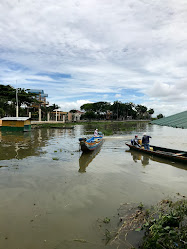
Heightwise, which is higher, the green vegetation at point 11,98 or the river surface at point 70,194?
the green vegetation at point 11,98

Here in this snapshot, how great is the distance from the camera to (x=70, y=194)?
25.3 feet

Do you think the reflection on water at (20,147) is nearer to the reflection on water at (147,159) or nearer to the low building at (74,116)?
the reflection on water at (147,159)

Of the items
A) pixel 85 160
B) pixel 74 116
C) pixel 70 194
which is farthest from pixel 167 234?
pixel 74 116

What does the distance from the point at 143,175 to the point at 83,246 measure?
6410 millimetres

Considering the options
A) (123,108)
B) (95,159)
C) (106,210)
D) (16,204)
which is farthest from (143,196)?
(123,108)

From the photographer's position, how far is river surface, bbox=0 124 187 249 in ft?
17.0

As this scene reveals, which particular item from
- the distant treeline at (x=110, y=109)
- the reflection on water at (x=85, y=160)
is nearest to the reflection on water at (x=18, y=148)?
the reflection on water at (x=85, y=160)

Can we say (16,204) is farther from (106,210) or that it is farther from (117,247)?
(117,247)

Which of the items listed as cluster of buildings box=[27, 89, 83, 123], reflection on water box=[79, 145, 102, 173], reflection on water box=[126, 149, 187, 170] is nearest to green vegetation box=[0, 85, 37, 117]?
cluster of buildings box=[27, 89, 83, 123]

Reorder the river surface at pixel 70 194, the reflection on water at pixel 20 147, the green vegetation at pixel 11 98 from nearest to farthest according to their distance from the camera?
the river surface at pixel 70 194 < the reflection on water at pixel 20 147 < the green vegetation at pixel 11 98

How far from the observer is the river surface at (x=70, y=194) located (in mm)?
5184

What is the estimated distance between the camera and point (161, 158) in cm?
1441

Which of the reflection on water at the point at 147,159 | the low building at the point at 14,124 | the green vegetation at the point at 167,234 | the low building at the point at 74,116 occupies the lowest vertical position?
the reflection on water at the point at 147,159

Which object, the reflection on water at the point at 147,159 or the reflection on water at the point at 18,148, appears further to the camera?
the reflection on water at the point at 18,148
